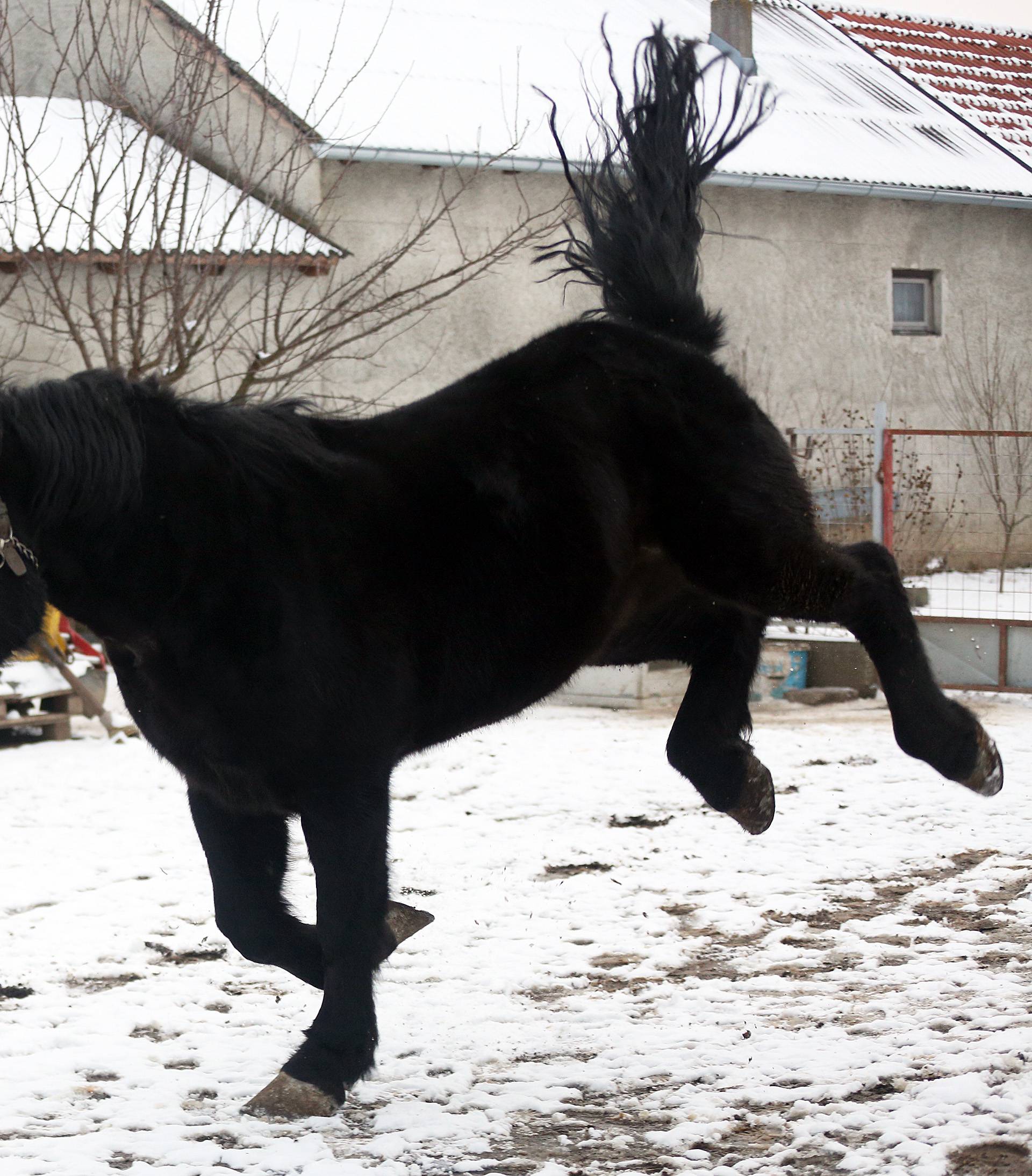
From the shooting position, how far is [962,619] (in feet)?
31.8

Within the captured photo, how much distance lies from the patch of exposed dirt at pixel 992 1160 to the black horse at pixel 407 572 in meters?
1.22

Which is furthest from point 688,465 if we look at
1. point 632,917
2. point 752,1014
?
point 632,917

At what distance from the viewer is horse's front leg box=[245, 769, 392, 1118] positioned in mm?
3248

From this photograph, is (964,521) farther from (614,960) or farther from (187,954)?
(187,954)

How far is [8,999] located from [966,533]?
11.3 metres

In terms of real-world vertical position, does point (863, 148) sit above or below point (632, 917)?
above

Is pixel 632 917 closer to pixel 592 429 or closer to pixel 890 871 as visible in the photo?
pixel 890 871

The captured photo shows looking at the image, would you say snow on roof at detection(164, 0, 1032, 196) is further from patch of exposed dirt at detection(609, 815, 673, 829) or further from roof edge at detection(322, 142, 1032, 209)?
patch of exposed dirt at detection(609, 815, 673, 829)

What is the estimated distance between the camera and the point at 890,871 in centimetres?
562

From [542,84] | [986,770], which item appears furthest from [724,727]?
[542,84]

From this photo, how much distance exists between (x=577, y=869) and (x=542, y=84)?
11.2m


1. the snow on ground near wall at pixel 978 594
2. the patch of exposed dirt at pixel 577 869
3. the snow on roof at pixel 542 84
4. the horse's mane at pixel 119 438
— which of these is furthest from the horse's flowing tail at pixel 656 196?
the snow on roof at pixel 542 84

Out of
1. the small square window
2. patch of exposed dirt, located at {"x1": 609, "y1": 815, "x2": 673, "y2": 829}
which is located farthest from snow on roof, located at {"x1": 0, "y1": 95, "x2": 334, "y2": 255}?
the small square window

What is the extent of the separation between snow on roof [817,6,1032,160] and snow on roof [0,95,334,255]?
10.5 meters
